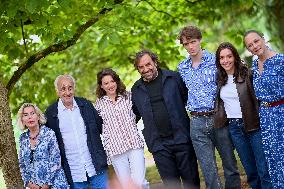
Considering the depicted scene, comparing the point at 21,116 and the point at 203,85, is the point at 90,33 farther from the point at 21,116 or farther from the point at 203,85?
the point at 203,85

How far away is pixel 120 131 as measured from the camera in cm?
487

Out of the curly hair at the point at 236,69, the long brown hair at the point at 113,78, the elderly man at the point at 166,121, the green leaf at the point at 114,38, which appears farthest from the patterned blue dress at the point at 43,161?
the curly hair at the point at 236,69

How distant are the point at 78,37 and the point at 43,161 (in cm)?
228

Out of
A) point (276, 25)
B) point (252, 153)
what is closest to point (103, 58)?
point (276, 25)

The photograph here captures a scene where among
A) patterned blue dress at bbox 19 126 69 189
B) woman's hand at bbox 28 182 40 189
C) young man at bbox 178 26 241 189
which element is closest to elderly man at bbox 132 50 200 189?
young man at bbox 178 26 241 189

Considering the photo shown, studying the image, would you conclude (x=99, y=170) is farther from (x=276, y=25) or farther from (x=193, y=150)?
(x=276, y=25)

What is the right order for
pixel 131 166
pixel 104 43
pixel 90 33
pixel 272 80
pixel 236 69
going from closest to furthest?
pixel 272 80 → pixel 104 43 → pixel 236 69 → pixel 131 166 → pixel 90 33

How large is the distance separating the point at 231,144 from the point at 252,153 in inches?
9.3

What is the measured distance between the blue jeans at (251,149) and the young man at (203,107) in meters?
0.09

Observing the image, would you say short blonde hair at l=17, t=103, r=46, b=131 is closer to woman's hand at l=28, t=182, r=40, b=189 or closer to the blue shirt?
woman's hand at l=28, t=182, r=40, b=189

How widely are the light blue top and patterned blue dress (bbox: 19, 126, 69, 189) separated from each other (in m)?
2.11

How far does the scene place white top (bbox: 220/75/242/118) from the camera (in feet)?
14.7

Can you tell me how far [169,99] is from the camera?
4656 millimetres

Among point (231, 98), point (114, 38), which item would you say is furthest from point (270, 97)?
point (114, 38)
